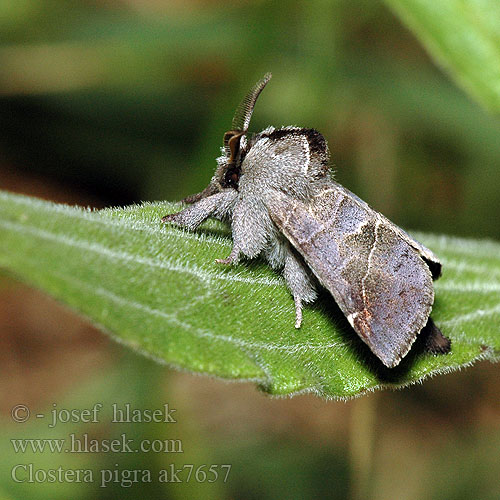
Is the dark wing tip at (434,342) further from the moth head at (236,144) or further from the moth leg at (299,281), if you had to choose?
the moth head at (236,144)

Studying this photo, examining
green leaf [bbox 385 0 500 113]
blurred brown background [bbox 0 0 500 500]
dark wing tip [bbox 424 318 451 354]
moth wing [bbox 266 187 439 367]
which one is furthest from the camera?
blurred brown background [bbox 0 0 500 500]

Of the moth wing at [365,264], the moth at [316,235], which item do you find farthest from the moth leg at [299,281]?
the moth wing at [365,264]

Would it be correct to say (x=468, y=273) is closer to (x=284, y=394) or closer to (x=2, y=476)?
(x=284, y=394)

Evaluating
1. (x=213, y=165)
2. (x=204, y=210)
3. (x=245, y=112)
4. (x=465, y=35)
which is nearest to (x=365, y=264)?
(x=204, y=210)

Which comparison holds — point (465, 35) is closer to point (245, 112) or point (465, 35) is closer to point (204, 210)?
point (245, 112)

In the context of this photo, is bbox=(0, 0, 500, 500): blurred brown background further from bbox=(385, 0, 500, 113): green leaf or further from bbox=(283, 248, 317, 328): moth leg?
bbox=(283, 248, 317, 328): moth leg

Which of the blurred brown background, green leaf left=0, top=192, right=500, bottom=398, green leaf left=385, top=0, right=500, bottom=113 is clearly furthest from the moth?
the blurred brown background
